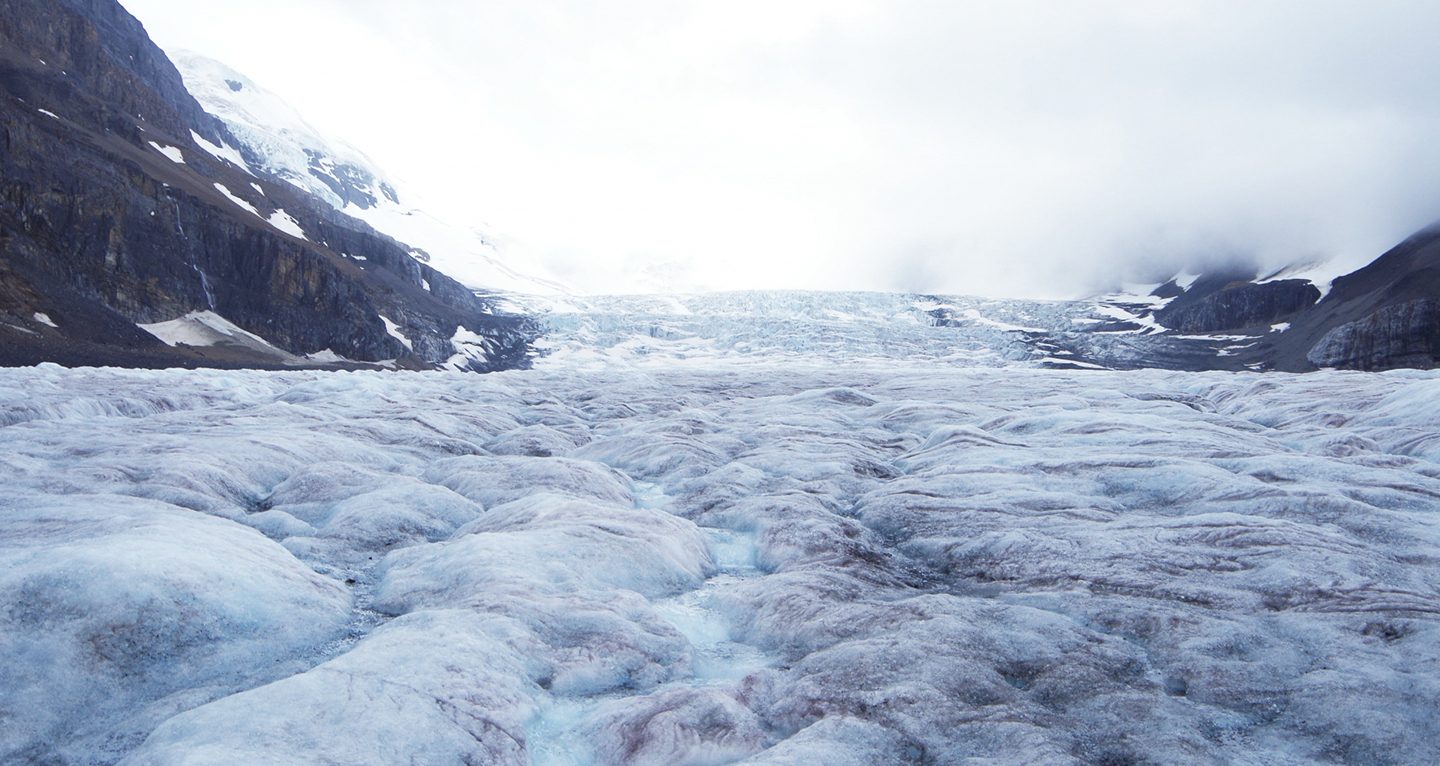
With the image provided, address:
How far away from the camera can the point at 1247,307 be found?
129 m

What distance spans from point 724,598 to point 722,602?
0.25ft

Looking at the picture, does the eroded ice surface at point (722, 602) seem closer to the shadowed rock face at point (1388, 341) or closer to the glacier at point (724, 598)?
the glacier at point (724, 598)

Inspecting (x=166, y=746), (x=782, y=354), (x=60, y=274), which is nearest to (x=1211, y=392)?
(x=166, y=746)

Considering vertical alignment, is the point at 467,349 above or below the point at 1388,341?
below

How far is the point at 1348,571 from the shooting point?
9.00m

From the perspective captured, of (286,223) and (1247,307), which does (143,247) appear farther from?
(1247,307)

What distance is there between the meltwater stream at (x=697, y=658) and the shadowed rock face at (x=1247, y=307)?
14250cm

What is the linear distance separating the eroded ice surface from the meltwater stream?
47 millimetres

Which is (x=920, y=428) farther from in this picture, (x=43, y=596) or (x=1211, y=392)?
(x=43, y=596)

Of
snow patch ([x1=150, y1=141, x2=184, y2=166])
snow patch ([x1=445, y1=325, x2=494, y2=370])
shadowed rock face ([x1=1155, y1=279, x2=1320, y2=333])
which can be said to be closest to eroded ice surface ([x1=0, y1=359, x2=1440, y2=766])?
snow patch ([x1=445, y1=325, x2=494, y2=370])

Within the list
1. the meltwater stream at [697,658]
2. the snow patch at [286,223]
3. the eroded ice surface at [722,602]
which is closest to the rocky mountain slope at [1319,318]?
the eroded ice surface at [722,602]

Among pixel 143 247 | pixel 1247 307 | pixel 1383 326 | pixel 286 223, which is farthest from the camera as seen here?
pixel 1247 307

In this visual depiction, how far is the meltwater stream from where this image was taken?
6582mm

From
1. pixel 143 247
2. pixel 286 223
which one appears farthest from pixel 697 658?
pixel 286 223
